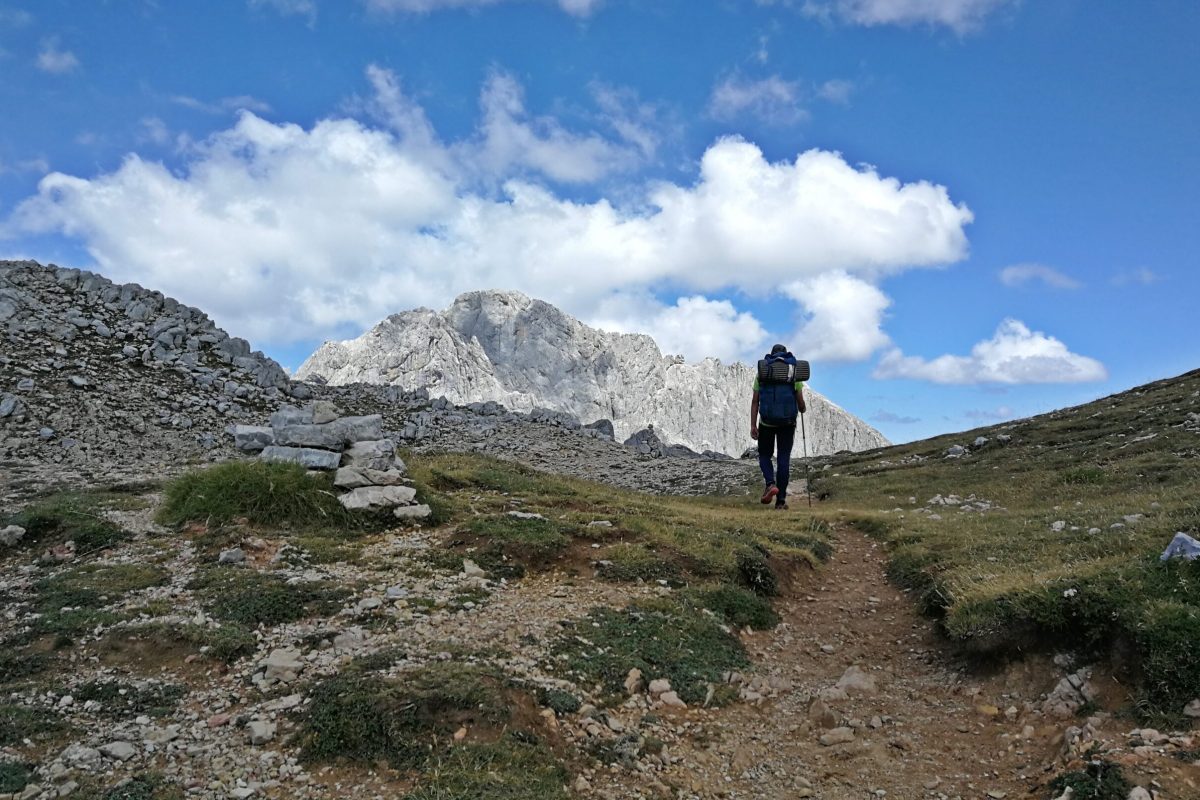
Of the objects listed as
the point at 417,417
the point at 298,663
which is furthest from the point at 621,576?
the point at 417,417

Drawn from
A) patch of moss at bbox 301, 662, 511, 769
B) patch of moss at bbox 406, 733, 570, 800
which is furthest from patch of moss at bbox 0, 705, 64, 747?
patch of moss at bbox 406, 733, 570, 800

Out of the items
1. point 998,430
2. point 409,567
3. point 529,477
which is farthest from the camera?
point 998,430

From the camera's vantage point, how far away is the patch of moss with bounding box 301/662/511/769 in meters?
6.16

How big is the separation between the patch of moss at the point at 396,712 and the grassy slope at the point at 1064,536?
6.15m

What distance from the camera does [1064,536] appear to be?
A: 41.8ft

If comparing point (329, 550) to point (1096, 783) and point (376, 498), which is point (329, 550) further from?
point (1096, 783)

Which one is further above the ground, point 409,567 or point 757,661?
point 409,567

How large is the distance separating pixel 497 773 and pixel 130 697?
3901 millimetres

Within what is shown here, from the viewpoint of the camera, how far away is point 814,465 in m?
38.3

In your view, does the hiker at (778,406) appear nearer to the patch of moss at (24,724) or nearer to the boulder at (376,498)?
the boulder at (376,498)

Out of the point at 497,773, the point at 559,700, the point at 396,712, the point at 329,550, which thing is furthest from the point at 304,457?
the point at 497,773

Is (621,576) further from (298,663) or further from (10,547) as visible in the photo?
(10,547)

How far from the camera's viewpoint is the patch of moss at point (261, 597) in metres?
8.96

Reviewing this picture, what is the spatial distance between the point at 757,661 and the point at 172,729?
261 inches
